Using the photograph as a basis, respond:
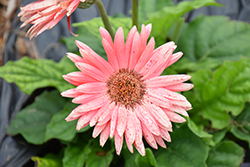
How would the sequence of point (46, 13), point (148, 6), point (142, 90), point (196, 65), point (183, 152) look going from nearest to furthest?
point (46, 13)
point (142, 90)
point (183, 152)
point (196, 65)
point (148, 6)

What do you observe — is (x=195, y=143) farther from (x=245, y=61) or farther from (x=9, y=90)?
(x=9, y=90)

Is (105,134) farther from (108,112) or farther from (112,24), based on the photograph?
(112,24)

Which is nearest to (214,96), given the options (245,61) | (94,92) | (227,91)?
(227,91)

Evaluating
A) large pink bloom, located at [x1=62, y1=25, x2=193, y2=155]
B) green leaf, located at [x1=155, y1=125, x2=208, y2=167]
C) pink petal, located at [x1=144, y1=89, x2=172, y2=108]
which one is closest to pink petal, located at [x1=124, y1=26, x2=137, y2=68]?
large pink bloom, located at [x1=62, y1=25, x2=193, y2=155]

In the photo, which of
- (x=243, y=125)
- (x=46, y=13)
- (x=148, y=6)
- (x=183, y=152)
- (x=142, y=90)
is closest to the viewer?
(x=46, y=13)

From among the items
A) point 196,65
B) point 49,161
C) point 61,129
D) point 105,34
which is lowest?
point 49,161

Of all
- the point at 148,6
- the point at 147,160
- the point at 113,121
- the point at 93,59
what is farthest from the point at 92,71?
the point at 148,6
